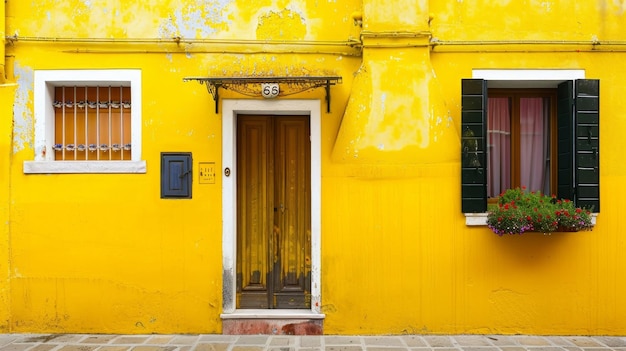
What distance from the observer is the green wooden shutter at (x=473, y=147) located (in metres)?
5.59

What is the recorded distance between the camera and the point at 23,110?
578cm

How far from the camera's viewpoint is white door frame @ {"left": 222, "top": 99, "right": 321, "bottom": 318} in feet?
18.8

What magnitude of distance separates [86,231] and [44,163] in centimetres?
92

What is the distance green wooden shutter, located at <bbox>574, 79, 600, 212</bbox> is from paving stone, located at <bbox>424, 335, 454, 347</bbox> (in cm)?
211

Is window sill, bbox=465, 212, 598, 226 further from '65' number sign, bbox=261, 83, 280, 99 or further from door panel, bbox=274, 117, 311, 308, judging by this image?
'65' number sign, bbox=261, 83, 280, 99

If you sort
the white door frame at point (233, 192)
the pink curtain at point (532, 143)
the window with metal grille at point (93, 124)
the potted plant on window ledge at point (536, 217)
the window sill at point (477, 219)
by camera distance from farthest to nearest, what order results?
the pink curtain at point (532, 143) → the window with metal grille at point (93, 124) → the white door frame at point (233, 192) → the window sill at point (477, 219) → the potted plant on window ledge at point (536, 217)

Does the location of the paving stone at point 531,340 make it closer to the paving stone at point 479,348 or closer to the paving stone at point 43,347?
the paving stone at point 479,348

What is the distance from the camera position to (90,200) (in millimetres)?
5754

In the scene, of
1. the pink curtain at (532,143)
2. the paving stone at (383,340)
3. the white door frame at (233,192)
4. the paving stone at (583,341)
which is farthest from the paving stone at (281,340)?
the pink curtain at (532,143)

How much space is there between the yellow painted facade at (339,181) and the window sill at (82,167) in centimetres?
8

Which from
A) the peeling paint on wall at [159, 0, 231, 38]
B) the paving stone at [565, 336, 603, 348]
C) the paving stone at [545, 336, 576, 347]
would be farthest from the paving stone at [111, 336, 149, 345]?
the paving stone at [565, 336, 603, 348]

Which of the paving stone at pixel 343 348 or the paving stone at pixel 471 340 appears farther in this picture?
the paving stone at pixel 471 340

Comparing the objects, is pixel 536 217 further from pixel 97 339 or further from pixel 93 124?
pixel 93 124

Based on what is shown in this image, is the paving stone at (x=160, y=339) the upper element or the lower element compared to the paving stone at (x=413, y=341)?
lower
